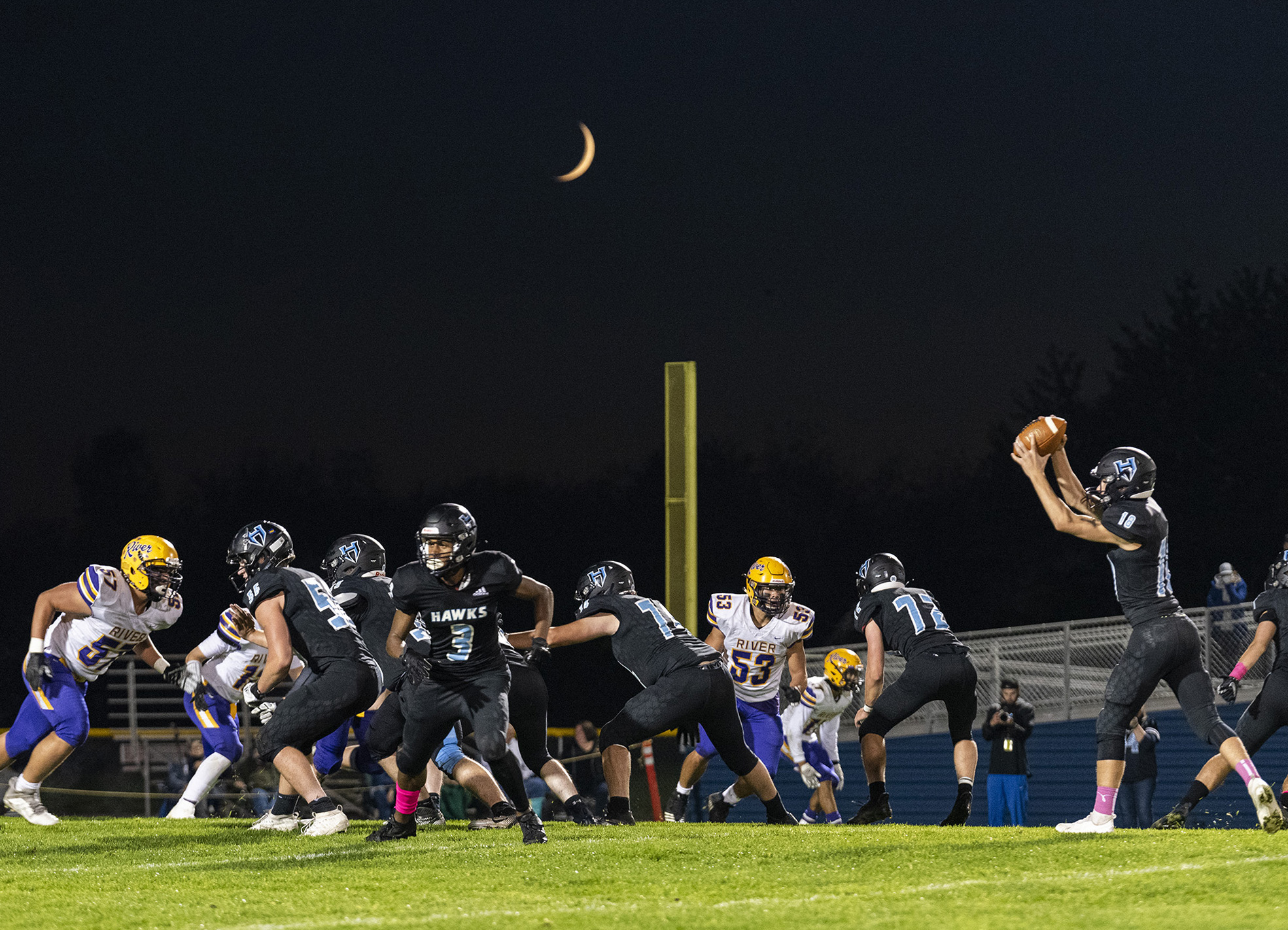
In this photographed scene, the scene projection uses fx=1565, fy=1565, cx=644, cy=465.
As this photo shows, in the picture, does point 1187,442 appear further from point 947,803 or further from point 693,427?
point 693,427

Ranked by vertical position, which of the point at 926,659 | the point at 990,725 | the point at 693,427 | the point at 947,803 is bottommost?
the point at 947,803

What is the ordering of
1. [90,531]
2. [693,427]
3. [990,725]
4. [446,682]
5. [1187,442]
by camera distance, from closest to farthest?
[446,682], [990,725], [693,427], [1187,442], [90,531]

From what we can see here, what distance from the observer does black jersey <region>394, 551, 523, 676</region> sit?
828 cm

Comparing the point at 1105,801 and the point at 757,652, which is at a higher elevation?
the point at 757,652

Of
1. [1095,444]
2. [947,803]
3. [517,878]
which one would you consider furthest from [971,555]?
[517,878]

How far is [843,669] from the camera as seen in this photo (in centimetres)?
1430

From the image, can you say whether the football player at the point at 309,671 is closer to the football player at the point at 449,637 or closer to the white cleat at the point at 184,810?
the football player at the point at 449,637

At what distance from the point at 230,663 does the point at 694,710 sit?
4287 mm

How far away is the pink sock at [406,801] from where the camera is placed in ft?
28.2

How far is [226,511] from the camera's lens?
184ft

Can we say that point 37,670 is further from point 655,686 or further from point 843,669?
point 843,669

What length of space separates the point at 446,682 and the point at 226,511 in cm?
4978

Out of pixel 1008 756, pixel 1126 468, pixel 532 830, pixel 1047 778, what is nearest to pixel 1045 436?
pixel 1126 468

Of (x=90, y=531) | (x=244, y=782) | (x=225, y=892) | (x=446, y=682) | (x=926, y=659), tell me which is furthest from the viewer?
(x=90, y=531)
